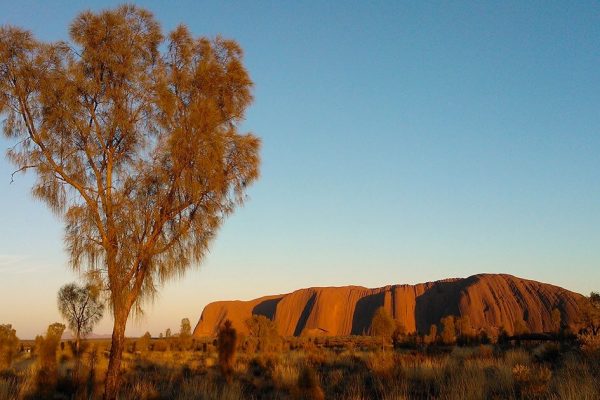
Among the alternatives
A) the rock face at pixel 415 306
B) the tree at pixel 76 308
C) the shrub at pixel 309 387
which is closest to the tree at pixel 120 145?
the shrub at pixel 309 387

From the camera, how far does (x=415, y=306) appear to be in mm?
125688

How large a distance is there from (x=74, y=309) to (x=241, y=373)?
29.8 m

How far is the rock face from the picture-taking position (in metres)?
102

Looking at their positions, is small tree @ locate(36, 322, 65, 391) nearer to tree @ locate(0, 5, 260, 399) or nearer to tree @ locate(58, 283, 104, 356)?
tree @ locate(0, 5, 260, 399)

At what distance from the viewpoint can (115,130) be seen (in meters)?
11.7

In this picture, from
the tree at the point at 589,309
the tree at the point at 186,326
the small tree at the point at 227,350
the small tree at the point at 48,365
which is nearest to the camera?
the small tree at the point at 48,365

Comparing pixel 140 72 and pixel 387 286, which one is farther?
pixel 387 286

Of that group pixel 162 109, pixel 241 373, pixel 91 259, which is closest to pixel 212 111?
pixel 162 109

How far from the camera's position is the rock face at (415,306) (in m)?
102

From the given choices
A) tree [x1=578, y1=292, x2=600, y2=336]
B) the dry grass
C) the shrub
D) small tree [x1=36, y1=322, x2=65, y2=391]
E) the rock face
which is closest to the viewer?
the shrub

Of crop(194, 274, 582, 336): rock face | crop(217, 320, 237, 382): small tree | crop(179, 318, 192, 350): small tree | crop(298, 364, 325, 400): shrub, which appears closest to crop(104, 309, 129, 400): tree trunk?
crop(298, 364, 325, 400): shrub

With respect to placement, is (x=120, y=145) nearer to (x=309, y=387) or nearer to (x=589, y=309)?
(x=309, y=387)

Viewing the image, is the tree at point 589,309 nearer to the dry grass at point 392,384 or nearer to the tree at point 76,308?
the dry grass at point 392,384

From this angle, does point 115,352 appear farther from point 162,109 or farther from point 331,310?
point 331,310
